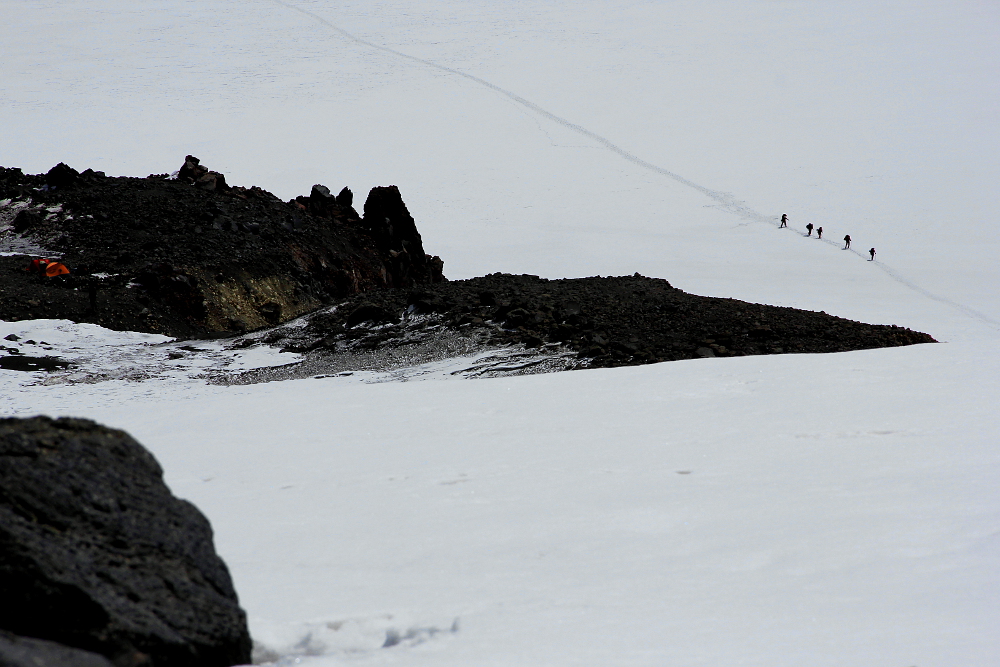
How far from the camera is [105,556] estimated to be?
12.9ft

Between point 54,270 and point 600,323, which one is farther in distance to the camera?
point 54,270

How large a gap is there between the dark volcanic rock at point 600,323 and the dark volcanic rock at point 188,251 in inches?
93.6

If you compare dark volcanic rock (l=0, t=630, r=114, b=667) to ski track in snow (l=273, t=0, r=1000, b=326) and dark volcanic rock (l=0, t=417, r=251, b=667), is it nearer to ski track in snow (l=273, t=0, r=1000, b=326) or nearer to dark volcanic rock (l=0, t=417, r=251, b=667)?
dark volcanic rock (l=0, t=417, r=251, b=667)

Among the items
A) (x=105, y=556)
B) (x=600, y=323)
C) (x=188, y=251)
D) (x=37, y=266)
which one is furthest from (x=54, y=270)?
(x=105, y=556)

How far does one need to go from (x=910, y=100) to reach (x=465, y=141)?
2300 centimetres

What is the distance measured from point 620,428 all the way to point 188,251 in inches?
463

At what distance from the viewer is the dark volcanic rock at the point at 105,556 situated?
11.9 feet

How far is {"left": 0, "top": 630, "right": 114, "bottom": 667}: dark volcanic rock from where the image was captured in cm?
311

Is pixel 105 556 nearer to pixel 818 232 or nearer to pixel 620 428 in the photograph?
pixel 620 428

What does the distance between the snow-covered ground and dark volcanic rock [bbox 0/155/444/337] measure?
1.52m

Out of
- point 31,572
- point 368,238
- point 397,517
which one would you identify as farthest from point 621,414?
point 368,238

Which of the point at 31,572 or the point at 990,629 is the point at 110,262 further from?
the point at 990,629

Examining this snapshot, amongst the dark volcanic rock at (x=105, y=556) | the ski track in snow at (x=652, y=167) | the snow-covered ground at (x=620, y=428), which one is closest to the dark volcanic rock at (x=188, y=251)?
the snow-covered ground at (x=620, y=428)

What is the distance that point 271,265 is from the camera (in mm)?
18672
